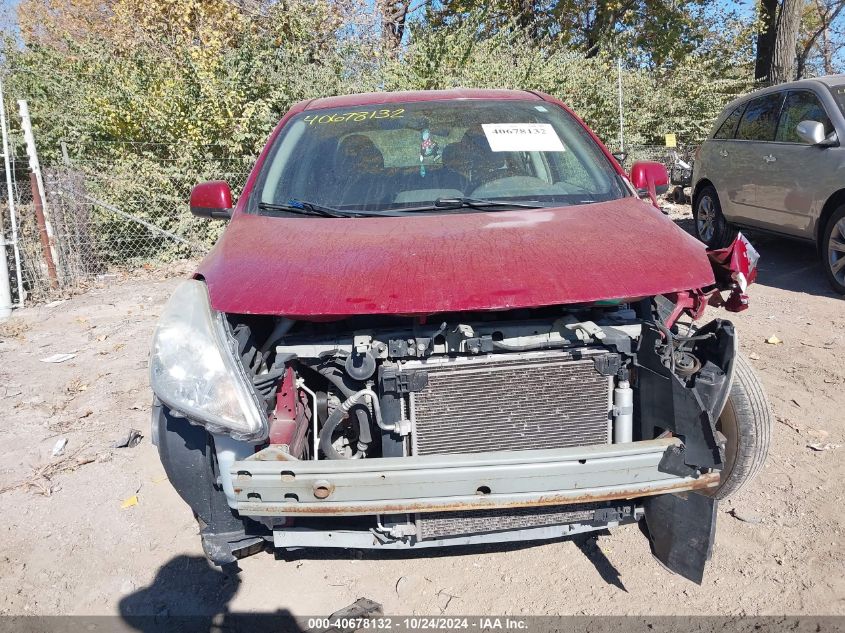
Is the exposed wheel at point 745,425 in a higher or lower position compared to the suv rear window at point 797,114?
lower

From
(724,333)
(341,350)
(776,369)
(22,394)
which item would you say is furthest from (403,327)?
(22,394)

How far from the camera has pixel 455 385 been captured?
217 centimetres

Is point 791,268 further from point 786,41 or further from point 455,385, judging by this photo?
point 786,41

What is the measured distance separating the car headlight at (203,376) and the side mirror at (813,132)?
572 centimetres

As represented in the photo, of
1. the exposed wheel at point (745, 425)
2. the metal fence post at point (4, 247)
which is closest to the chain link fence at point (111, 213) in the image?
the metal fence post at point (4, 247)

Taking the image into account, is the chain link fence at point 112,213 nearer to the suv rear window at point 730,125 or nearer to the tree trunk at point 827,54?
the suv rear window at point 730,125

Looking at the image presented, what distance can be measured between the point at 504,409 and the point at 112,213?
770cm

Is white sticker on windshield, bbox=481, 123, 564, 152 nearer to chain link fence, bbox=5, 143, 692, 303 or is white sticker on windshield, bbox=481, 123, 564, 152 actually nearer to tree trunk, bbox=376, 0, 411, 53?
chain link fence, bbox=5, 143, 692, 303

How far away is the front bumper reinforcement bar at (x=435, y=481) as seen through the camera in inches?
75.2

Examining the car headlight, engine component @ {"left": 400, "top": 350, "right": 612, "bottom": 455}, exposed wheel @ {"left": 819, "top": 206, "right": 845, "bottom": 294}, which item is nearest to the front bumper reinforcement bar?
the car headlight

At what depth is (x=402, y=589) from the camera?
2580 mm

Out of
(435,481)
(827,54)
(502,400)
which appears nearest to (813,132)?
(502,400)

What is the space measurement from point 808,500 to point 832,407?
3.52ft

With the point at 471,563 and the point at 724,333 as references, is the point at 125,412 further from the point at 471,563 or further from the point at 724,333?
the point at 724,333
